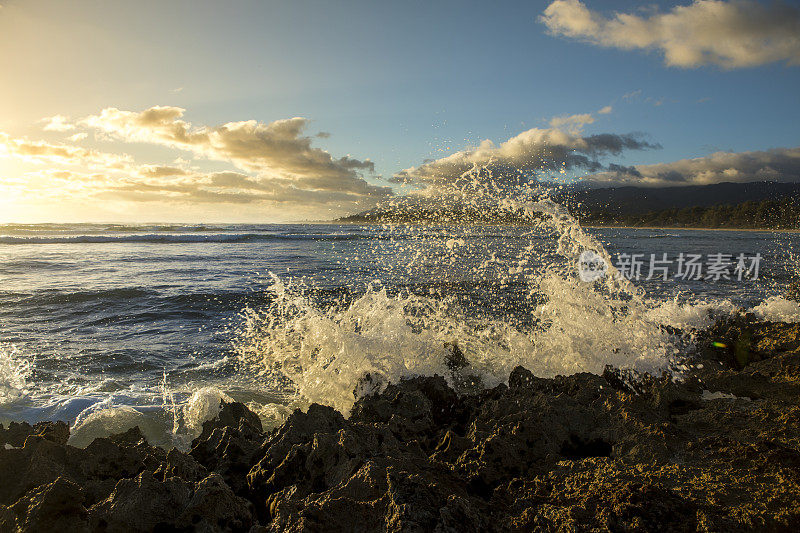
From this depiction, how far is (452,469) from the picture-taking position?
245 cm

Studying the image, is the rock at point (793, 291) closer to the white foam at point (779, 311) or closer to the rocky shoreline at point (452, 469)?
the white foam at point (779, 311)

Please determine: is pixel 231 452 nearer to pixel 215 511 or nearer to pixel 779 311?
pixel 215 511

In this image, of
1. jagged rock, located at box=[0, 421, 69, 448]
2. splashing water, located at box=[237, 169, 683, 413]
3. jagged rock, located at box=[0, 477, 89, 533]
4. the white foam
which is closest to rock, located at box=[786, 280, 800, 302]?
the white foam

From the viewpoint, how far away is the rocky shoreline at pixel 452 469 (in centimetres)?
184

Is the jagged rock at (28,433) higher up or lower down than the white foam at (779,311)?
lower down

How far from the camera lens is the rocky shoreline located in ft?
6.02

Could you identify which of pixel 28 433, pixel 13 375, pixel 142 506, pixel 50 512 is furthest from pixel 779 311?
pixel 13 375

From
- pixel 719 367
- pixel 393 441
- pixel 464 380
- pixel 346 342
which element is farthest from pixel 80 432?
pixel 719 367

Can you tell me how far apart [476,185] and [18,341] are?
26.7ft

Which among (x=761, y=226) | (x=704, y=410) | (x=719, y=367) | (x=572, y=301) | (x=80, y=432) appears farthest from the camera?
(x=761, y=226)

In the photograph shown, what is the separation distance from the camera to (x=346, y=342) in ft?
16.7

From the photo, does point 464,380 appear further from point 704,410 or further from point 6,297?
point 6,297

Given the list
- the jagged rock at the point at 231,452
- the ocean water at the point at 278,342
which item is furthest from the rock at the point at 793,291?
the jagged rock at the point at 231,452

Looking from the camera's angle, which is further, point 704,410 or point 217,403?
point 217,403
